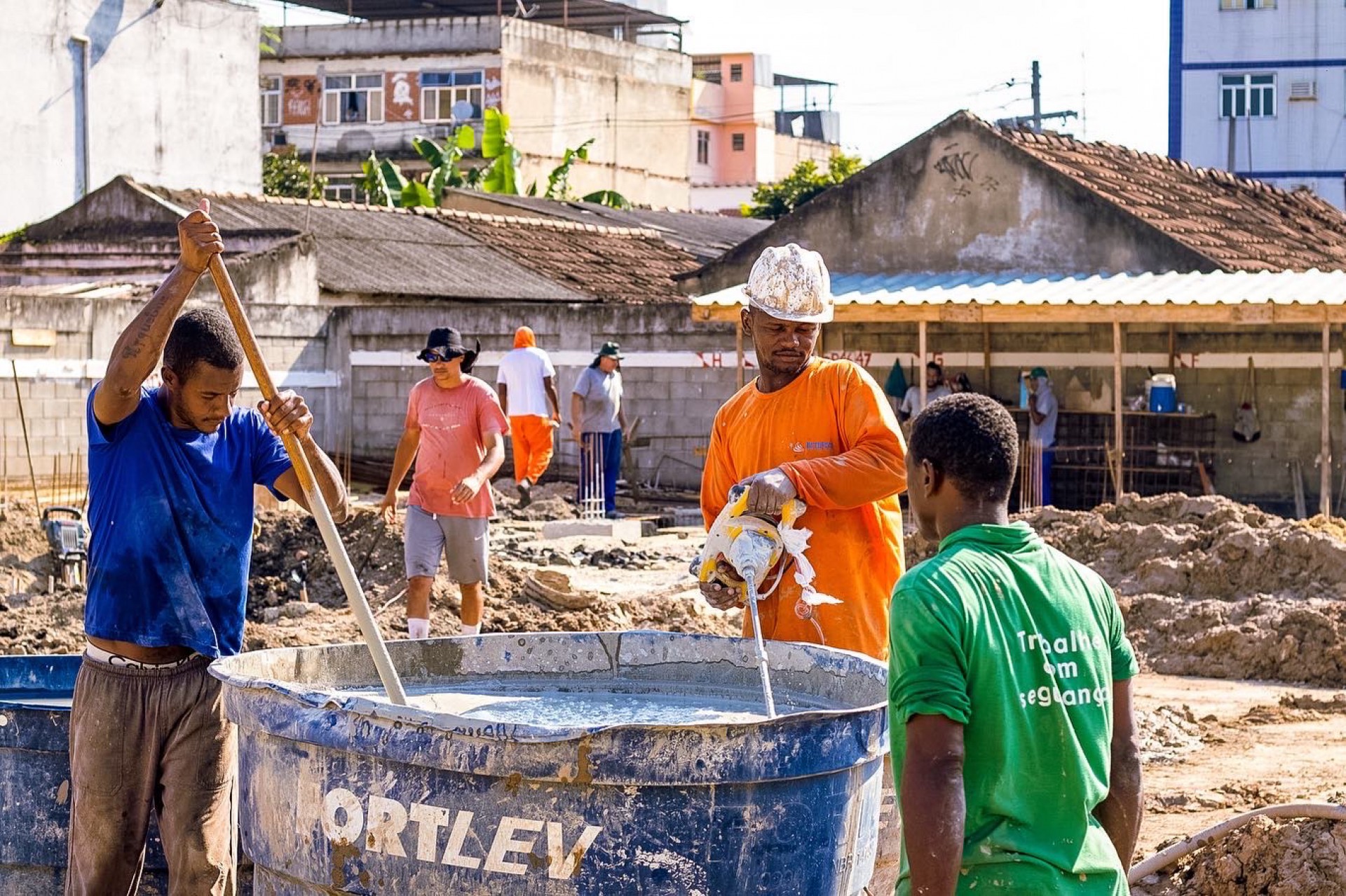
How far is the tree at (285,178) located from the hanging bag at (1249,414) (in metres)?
28.9

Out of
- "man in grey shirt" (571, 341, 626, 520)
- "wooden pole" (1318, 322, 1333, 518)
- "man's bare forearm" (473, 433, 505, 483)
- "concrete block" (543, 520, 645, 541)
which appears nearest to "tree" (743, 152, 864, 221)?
"man in grey shirt" (571, 341, 626, 520)

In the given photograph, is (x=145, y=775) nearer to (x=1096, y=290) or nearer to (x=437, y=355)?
(x=437, y=355)

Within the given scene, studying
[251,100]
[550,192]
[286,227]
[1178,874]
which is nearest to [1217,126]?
[550,192]

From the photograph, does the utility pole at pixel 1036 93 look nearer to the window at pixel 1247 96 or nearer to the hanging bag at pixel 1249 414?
the window at pixel 1247 96

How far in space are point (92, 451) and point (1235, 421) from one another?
1494 centimetres

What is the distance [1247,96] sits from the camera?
42.4m

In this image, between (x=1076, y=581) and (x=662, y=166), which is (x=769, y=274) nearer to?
(x=1076, y=581)

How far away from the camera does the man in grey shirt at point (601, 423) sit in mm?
17344

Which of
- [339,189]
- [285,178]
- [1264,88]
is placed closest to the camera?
[1264,88]

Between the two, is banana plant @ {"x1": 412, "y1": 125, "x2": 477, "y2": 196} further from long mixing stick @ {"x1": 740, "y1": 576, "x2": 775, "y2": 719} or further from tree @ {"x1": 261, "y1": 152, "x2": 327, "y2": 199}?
long mixing stick @ {"x1": 740, "y1": 576, "x2": 775, "y2": 719}

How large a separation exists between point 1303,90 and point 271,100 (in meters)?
27.1

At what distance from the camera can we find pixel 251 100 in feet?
121

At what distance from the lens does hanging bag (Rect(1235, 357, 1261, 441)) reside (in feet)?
57.6

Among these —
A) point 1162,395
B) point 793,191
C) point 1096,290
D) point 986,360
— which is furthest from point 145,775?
point 793,191
